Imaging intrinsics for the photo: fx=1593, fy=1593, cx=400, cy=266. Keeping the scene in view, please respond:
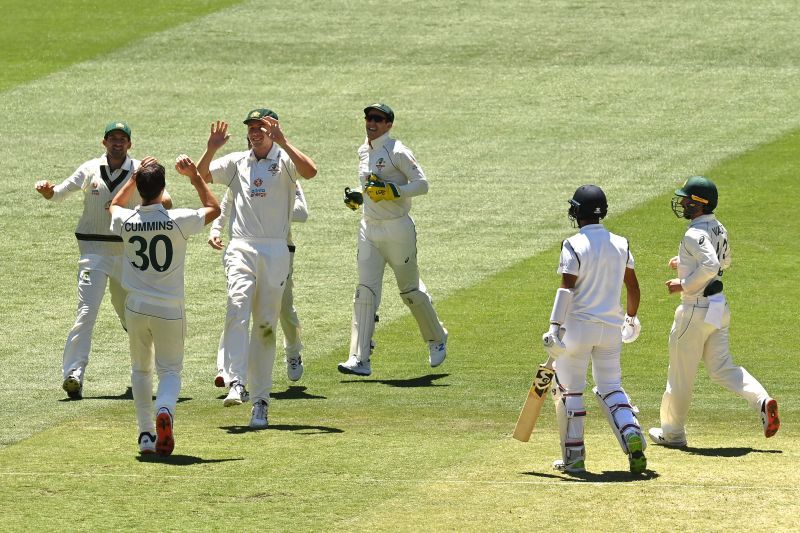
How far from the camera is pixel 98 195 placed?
1330cm

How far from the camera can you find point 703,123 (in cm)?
2328

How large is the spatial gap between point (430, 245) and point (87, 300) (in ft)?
20.4

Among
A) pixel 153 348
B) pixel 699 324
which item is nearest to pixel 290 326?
pixel 153 348

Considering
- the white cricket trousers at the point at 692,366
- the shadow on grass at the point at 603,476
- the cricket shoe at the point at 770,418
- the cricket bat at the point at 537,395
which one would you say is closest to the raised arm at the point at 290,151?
the cricket bat at the point at 537,395

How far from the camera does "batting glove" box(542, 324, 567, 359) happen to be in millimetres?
10031

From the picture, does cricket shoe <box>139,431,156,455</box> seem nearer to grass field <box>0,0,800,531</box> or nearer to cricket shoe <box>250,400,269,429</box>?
grass field <box>0,0,800,531</box>

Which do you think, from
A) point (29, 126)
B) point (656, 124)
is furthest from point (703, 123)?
point (29, 126)

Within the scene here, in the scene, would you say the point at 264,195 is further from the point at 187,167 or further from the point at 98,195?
the point at 98,195

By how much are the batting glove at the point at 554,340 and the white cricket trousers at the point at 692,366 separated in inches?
54.1

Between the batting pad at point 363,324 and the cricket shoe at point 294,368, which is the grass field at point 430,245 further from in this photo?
the batting pad at point 363,324

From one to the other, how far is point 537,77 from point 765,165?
502 centimetres

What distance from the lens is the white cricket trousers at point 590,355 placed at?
10266 mm

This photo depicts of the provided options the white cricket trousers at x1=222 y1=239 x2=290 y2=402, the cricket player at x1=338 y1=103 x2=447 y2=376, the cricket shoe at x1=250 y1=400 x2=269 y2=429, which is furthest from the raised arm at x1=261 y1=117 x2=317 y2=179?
the cricket shoe at x1=250 y1=400 x2=269 y2=429

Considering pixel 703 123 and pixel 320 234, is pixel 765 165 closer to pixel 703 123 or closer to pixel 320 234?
pixel 703 123
